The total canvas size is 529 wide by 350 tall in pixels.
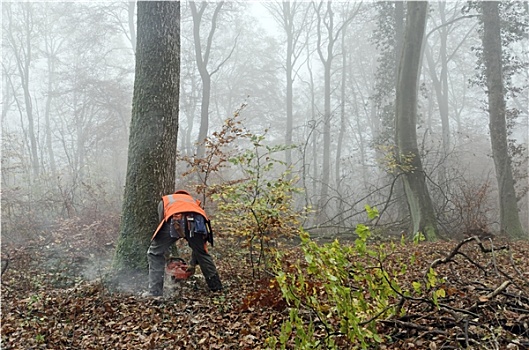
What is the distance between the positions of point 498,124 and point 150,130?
9.50 m

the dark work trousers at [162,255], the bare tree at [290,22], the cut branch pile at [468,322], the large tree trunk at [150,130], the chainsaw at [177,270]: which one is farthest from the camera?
the bare tree at [290,22]

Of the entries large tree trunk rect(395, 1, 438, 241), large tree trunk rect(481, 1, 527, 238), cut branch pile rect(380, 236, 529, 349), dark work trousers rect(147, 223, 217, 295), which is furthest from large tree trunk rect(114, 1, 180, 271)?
large tree trunk rect(481, 1, 527, 238)

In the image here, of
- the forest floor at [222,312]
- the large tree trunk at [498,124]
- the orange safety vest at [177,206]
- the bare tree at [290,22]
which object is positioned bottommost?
the forest floor at [222,312]

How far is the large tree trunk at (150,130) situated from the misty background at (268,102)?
3.95m

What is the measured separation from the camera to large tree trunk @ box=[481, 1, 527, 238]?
1058 cm

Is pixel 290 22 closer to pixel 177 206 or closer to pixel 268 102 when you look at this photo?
pixel 268 102

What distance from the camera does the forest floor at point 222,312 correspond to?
3109 millimetres

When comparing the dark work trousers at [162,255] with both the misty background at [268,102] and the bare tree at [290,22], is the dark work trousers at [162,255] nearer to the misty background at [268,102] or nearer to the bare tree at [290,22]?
the misty background at [268,102]

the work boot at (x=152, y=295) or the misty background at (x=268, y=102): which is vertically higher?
the misty background at (x=268, y=102)

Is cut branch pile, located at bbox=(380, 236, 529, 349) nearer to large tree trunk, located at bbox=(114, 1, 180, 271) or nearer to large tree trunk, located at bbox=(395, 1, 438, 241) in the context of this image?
large tree trunk, located at bbox=(114, 1, 180, 271)

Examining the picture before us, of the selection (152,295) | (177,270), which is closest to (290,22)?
(177,270)

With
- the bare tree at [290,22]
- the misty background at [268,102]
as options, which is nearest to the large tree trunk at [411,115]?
the misty background at [268,102]

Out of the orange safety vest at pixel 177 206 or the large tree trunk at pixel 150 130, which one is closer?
the orange safety vest at pixel 177 206

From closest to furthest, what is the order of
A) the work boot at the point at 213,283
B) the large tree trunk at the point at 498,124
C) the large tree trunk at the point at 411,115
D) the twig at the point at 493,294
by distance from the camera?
→ the twig at the point at 493,294 < the work boot at the point at 213,283 < the large tree trunk at the point at 411,115 < the large tree trunk at the point at 498,124
